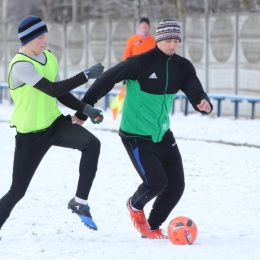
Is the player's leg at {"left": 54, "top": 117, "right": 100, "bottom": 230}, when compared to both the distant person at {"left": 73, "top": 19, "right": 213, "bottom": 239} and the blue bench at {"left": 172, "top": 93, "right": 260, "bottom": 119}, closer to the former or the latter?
the distant person at {"left": 73, "top": 19, "right": 213, "bottom": 239}

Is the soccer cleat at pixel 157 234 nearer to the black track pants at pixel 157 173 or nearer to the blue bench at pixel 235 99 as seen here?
the black track pants at pixel 157 173

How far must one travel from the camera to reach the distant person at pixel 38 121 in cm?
655

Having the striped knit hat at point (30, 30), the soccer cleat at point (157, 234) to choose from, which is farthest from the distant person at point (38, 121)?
the soccer cleat at point (157, 234)

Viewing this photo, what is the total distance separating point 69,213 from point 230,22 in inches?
436

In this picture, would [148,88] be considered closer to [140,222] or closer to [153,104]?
[153,104]

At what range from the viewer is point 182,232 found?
667 centimetres

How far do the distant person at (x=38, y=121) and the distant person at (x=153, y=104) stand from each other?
0.23 metres

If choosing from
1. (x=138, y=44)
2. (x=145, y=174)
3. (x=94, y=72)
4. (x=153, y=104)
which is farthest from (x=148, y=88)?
(x=138, y=44)

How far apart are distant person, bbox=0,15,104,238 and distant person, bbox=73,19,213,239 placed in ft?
0.74

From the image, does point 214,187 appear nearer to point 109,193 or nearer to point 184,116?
point 109,193

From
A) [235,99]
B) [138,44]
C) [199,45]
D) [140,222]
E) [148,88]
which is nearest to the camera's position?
[148,88]

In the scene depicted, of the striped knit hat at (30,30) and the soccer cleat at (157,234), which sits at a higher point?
the striped knit hat at (30,30)

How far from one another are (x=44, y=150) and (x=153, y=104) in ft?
2.99

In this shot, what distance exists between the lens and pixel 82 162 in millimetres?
6750
